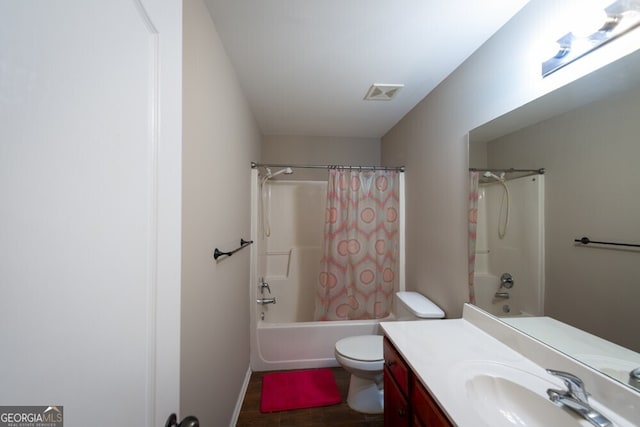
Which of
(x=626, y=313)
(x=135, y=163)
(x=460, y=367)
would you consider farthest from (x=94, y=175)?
(x=626, y=313)

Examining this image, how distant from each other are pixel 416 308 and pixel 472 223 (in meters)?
0.72

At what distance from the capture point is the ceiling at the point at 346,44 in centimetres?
112

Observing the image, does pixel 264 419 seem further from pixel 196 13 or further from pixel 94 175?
pixel 196 13

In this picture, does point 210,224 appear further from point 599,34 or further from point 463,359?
point 599,34

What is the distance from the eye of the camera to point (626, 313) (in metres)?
0.79

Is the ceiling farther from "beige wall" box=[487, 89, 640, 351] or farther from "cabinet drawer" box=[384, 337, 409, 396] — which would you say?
"cabinet drawer" box=[384, 337, 409, 396]

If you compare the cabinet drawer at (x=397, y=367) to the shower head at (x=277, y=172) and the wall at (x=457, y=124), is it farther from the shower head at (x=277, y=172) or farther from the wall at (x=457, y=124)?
the shower head at (x=277, y=172)

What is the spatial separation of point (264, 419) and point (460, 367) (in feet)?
4.64

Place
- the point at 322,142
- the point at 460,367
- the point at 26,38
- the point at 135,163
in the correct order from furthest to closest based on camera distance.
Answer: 1. the point at 322,142
2. the point at 460,367
3. the point at 135,163
4. the point at 26,38

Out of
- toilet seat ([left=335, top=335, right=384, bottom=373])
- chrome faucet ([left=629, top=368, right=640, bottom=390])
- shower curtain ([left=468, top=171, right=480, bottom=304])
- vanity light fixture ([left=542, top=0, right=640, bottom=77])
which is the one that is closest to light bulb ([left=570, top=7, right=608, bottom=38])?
vanity light fixture ([left=542, top=0, right=640, bottom=77])

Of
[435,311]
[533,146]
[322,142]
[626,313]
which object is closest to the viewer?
[626,313]

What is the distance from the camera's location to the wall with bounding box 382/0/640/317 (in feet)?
3.34

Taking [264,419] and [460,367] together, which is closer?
[460,367]

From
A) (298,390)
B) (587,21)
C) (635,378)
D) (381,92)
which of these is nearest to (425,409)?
(635,378)
